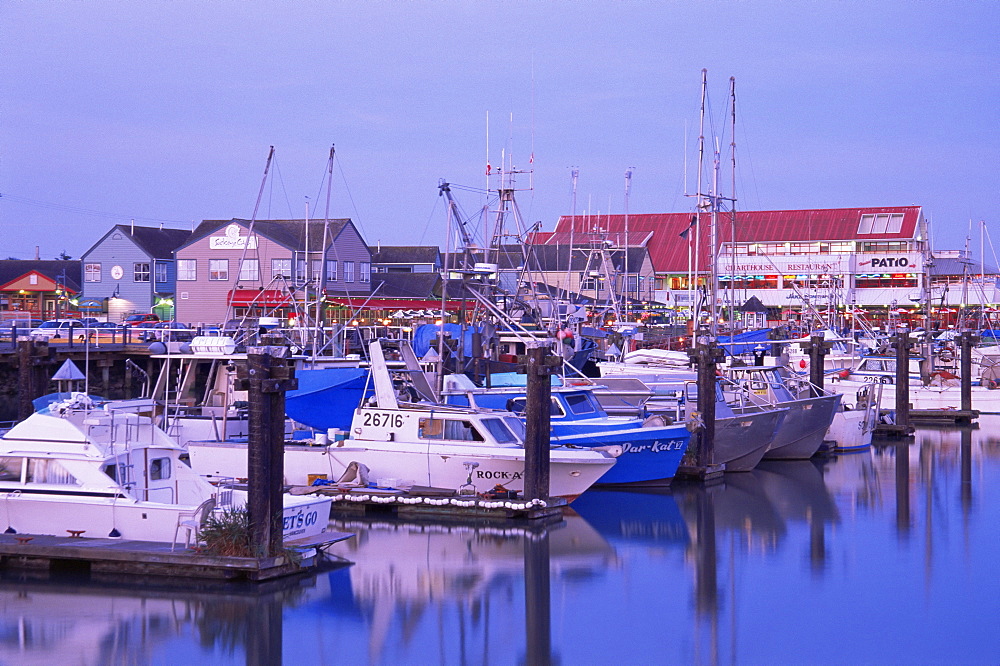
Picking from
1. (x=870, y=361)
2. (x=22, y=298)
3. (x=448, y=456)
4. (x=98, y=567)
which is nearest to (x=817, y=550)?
(x=448, y=456)

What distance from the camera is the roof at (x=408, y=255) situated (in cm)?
8231

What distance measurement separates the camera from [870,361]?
156 feet

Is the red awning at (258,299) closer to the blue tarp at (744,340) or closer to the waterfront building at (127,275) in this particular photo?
the waterfront building at (127,275)

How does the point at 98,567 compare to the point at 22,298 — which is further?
the point at 22,298

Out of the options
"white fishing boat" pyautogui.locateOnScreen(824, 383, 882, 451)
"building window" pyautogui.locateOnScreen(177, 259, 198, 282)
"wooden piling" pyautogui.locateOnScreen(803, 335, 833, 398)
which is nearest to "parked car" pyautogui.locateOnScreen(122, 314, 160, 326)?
"building window" pyautogui.locateOnScreen(177, 259, 198, 282)

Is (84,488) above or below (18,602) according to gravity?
above

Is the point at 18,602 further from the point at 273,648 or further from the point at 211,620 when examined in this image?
the point at 273,648

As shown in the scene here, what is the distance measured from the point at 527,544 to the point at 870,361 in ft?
101

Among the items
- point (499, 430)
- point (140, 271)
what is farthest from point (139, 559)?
point (140, 271)

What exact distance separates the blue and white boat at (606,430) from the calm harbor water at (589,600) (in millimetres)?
1399

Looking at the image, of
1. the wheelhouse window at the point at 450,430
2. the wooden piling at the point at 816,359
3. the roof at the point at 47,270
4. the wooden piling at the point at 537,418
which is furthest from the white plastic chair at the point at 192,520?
the roof at the point at 47,270

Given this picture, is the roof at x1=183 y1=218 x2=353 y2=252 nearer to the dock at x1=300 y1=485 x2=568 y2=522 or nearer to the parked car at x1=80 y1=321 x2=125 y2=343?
the parked car at x1=80 y1=321 x2=125 y2=343

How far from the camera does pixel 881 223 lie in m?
86.9

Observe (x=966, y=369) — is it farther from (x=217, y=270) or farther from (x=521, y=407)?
(x=217, y=270)
